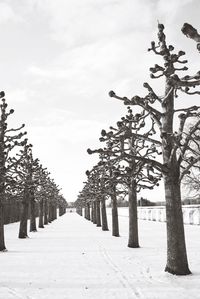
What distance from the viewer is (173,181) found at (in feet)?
32.9

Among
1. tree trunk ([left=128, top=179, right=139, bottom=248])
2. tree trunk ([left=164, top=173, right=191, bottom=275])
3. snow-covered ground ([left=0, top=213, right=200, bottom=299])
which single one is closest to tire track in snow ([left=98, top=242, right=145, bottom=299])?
snow-covered ground ([left=0, top=213, right=200, bottom=299])

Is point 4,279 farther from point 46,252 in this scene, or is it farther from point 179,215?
point 46,252

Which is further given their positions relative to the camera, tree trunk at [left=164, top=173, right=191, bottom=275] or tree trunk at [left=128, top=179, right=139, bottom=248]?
tree trunk at [left=128, top=179, right=139, bottom=248]

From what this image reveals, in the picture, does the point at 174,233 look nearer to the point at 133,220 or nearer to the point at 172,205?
the point at 172,205

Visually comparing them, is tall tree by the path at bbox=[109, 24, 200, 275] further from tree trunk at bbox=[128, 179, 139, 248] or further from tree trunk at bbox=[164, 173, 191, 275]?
tree trunk at bbox=[128, 179, 139, 248]

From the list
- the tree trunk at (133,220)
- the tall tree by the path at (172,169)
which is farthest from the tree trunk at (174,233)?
the tree trunk at (133,220)

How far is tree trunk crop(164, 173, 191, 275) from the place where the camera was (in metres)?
9.54

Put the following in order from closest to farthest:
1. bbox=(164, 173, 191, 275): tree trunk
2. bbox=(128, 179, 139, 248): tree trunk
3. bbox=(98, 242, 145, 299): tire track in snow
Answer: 1. bbox=(98, 242, 145, 299): tire track in snow
2. bbox=(164, 173, 191, 275): tree trunk
3. bbox=(128, 179, 139, 248): tree trunk

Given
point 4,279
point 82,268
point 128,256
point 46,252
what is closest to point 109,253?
point 128,256

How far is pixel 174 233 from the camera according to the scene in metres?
9.77

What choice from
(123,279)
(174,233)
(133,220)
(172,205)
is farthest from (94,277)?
(133,220)

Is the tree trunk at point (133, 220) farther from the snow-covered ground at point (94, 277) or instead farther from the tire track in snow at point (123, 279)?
the tire track in snow at point (123, 279)

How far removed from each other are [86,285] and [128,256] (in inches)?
200

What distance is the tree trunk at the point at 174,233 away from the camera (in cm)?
954
